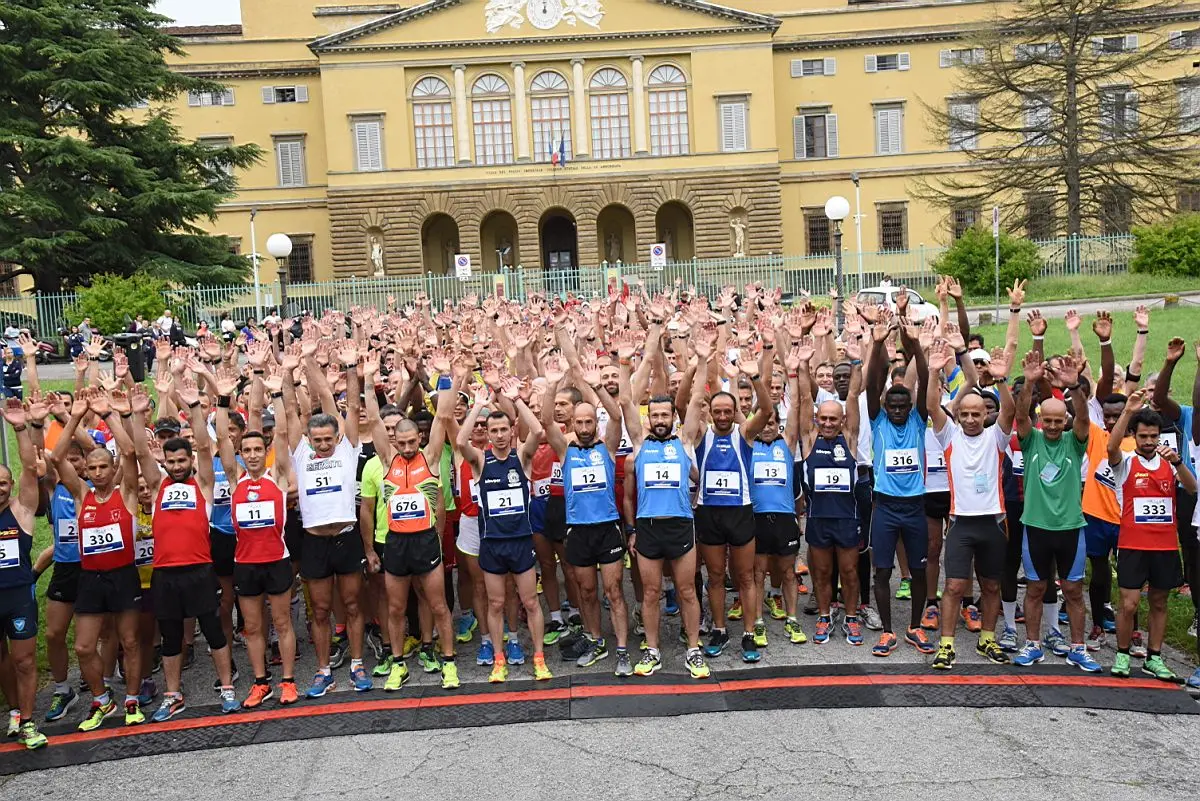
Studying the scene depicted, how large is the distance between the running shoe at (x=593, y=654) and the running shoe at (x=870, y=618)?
2.01 m

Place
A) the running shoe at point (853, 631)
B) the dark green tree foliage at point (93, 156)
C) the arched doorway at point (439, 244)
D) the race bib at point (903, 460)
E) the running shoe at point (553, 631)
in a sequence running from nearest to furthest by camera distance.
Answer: the race bib at point (903, 460) → the running shoe at point (853, 631) → the running shoe at point (553, 631) → the dark green tree foliage at point (93, 156) → the arched doorway at point (439, 244)

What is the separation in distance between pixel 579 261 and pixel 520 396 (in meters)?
43.1

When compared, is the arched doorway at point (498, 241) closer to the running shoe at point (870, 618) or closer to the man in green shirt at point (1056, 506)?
the running shoe at point (870, 618)

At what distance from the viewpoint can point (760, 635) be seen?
8086mm

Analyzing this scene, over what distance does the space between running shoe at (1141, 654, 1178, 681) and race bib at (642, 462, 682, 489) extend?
11.4ft

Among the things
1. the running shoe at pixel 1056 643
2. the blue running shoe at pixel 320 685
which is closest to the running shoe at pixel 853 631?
the running shoe at pixel 1056 643

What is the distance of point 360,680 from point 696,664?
2.39 m

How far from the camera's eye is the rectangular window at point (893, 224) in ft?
173

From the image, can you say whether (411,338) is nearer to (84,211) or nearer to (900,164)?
(84,211)

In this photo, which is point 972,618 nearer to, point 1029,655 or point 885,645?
point 1029,655

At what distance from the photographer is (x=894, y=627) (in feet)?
27.7

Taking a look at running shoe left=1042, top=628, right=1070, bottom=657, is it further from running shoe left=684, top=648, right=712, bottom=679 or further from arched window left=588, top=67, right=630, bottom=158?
arched window left=588, top=67, right=630, bottom=158

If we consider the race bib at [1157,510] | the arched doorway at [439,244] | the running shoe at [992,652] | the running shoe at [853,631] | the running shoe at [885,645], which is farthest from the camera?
the arched doorway at [439,244]

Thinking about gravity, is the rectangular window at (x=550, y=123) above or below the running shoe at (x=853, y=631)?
above
